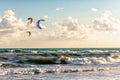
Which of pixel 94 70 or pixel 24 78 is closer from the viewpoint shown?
pixel 24 78

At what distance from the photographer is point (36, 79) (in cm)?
2119

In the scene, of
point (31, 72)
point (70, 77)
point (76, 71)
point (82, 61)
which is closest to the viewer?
point (70, 77)

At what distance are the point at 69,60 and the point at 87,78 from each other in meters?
16.2

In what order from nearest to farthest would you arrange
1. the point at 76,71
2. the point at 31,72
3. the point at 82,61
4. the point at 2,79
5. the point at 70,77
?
the point at 2,79 < the point at 70,77 < the point at 31,72 < the point at 76,71 < the point at 82,61

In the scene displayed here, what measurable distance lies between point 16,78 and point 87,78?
13.2 feet

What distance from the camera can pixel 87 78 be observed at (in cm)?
2183

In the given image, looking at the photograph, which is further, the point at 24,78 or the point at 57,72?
the point at 57,72

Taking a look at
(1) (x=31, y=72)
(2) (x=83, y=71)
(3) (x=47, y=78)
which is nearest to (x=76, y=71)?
(2) (x=83, y=71)

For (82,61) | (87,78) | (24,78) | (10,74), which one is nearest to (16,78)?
(24,78)

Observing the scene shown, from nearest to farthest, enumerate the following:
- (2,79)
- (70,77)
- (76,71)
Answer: (2,79) → (70,77) → (76,71)

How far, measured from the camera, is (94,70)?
2728 cm

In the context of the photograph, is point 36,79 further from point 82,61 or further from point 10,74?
point 82,61

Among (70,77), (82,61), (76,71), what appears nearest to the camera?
(70,77)

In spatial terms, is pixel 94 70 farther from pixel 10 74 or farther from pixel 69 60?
pixel 69 60
